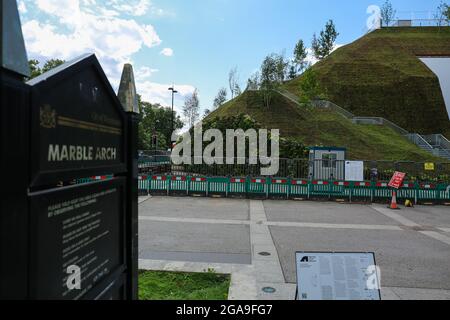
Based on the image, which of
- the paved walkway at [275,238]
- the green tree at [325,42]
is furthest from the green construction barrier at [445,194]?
the green tree at [325,42]

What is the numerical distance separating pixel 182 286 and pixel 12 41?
5170 millimetres

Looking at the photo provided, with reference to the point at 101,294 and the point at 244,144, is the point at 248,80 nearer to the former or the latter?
the point at 244,144

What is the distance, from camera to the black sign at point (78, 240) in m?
1.82

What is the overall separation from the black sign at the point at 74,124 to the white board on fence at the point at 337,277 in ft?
7.35

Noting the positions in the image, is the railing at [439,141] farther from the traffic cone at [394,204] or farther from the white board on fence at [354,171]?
the traffic cone at [394,204]

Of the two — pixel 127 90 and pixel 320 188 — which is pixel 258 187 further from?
pixel 127 90

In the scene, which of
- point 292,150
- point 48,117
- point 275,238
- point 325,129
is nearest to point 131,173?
point 48,117

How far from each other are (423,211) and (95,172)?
16.2m

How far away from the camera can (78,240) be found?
2.23 m

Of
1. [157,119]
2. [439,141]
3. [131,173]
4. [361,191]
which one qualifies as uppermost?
[157,119]

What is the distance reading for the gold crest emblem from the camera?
1825mm

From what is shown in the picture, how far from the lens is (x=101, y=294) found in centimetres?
256

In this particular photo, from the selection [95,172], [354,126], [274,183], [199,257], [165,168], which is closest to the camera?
[95,172]

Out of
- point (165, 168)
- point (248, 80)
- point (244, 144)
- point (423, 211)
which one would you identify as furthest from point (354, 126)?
point (423, 211)
